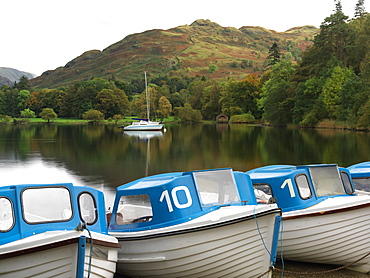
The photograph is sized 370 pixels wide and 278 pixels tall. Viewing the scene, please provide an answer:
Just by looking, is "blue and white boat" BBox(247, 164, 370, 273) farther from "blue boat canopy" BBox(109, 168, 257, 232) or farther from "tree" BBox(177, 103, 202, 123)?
"tree" BBox(177, 103, 202, 123)

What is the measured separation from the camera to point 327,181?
12.6 metres

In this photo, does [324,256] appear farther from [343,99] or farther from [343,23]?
[343,23]

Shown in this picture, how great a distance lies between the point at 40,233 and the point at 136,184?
3.45 metres

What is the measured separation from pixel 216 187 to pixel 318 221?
270 cm

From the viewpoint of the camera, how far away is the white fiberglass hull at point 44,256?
25.3ft

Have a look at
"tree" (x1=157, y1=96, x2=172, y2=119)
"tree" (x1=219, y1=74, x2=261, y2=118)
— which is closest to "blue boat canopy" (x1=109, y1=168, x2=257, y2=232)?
"tree" (x1=219, y1=74, x2=261, y2=118)

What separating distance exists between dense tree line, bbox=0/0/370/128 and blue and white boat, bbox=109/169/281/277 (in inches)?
3005

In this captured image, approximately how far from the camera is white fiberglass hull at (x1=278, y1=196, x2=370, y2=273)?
11.1m

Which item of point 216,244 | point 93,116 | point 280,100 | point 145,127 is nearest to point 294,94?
point 280,100

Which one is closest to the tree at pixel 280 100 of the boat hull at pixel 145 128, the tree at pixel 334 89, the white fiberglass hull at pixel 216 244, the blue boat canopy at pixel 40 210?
the tree at pixel 334 89

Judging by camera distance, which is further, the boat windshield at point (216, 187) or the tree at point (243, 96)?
the tree at point (243, 96)

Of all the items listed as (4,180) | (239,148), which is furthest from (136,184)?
(239,148)

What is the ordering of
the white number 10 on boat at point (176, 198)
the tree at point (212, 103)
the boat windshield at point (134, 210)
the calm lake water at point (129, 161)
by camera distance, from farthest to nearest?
the tree at point (212, 103) < the calm lake water at point (129, 161) < the boat windshield at point (134, 210) < the white number 10 on boat at point (176, 198)

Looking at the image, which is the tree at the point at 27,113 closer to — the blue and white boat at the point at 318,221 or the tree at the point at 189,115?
the tree at the point at 189,115
